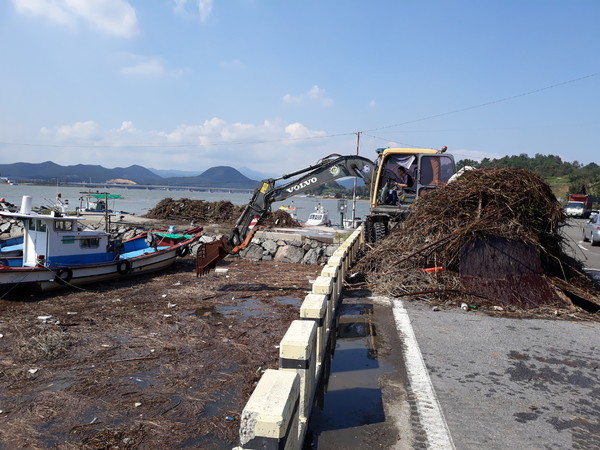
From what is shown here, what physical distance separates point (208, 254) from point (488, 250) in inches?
262

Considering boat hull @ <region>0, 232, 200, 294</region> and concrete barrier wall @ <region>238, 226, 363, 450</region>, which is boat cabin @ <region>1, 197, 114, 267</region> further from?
concrete barrier wall @ <region>238, 226, 363, 450</region>

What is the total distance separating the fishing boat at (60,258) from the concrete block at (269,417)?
10.2 m

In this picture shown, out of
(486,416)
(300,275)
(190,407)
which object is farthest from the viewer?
(300,275)

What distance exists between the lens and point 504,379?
5.53 m

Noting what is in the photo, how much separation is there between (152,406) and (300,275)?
9.57 metres

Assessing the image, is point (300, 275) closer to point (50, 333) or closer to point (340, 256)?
point (340, 256)

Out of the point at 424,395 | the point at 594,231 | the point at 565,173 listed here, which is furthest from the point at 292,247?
the point at 565,173

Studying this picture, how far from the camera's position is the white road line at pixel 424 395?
13.5 feet

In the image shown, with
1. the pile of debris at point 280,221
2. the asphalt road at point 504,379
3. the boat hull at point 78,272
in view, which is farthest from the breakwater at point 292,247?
the asphalt road at point 504,379

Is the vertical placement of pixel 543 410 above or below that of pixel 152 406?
above

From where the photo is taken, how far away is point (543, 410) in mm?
4727

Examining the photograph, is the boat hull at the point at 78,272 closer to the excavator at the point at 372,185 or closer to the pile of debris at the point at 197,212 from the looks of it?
the excavator at the point at 372,185

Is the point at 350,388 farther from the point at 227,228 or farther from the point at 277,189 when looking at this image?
the point at 227,228

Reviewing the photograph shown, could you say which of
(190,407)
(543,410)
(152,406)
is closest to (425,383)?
(543,410)
